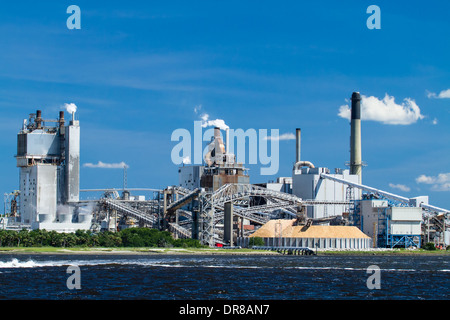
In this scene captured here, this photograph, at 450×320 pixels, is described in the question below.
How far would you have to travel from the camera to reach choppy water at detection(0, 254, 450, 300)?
A: 229 ft

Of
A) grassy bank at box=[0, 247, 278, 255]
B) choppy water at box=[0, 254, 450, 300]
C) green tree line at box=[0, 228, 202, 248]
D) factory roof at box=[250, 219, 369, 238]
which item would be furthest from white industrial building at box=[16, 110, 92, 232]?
choppy water at box=[0, 254, 450, 300]

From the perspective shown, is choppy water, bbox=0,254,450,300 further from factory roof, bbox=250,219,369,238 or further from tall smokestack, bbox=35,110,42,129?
tall smokestack, bbox=35,110,42,129

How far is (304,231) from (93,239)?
45.7 m

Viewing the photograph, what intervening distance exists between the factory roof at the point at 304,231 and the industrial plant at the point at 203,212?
0.71 feet

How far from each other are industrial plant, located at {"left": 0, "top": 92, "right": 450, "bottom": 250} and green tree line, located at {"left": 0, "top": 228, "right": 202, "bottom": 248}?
6930mm

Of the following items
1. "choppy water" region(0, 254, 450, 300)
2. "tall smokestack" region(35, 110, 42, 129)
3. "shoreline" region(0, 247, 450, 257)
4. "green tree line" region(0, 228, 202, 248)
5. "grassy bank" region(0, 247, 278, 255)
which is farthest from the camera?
"tall smokestack" region(35, 110, 42, 129)

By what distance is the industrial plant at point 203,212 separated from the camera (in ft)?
552

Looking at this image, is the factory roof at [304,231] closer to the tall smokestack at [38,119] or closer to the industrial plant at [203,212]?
the industrial plant at [203,212]
